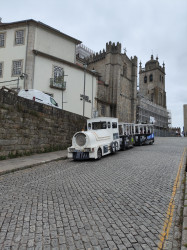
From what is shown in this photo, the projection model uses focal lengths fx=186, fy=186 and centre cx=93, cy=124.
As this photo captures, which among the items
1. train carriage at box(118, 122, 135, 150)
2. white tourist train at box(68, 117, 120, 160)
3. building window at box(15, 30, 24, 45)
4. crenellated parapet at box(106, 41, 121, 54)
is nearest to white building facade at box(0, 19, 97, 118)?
building window at box(15, 30, 24, 45)

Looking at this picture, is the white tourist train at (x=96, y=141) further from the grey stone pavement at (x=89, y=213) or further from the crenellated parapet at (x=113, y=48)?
the crenellated parapet at (x=113, y=48)

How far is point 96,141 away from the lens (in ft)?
36.9

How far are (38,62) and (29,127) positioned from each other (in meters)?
12.4

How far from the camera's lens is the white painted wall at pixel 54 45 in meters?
22.2

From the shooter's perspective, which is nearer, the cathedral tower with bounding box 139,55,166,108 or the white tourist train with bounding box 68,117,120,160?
the white tourist train with bounding box 68,117,120,160

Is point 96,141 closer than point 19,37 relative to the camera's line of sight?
Yes

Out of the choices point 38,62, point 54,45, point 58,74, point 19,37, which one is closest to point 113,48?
point 54,45

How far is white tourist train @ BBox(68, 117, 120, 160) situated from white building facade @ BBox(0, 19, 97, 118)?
24.8ft

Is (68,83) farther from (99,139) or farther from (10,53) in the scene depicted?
(99,139)

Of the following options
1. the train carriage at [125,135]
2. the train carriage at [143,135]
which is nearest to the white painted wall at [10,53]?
the train carriage at [125,135]

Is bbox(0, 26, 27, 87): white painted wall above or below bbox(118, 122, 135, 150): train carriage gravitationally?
above

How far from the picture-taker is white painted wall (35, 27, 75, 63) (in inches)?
876

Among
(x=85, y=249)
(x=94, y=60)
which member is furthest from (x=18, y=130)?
(x=94, y=60)

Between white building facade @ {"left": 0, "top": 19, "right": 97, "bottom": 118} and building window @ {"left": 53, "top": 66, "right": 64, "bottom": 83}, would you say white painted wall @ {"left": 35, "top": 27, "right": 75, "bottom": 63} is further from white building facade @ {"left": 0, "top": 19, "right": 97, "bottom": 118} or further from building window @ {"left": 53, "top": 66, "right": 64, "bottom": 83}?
building window @ {"left": 53, "top": 66, "right": 64, "bottom": 83}
